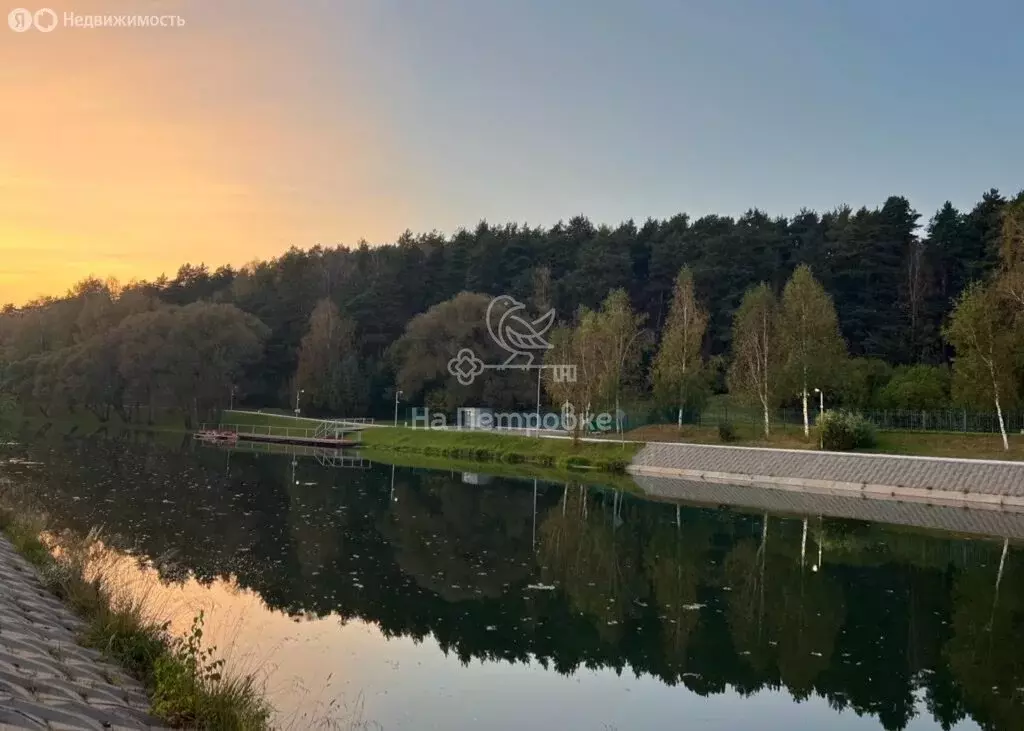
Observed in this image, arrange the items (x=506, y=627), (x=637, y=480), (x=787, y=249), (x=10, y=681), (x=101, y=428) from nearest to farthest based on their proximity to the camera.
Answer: (x=10, y=681)
(x=506, y=627)
(x=637, y=480)
(x=787, y=249)
(x=101, y=428)

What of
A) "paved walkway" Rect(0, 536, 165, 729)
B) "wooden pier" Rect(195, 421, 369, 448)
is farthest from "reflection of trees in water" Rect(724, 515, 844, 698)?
"wooden pier" Rect(195, 421, 369, 448)

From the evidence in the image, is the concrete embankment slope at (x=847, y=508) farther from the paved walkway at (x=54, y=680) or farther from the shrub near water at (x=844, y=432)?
the paved walkway at (x=54, y=680)

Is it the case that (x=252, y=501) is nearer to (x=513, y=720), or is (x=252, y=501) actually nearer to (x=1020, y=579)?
(x=513, y=720)

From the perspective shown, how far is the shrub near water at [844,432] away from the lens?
110 ft

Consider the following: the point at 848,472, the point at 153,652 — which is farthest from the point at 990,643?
the point at 848,472

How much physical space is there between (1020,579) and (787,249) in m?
51.7

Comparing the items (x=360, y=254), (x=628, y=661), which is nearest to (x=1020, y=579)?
(x=628, y=661)

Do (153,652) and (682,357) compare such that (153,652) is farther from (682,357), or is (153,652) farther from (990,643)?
(682,357)

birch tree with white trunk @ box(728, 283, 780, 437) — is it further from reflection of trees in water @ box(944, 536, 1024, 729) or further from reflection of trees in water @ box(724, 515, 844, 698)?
reflection of trees in water @ box(944, 536, 1024, 729)

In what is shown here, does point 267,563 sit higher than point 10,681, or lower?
lower

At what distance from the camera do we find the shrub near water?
3347 cm

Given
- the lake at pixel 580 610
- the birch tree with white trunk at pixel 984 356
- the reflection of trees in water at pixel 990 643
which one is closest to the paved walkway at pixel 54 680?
the lake at pixel 580 610

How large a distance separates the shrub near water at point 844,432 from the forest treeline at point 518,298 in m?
5.54

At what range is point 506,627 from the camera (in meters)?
12.3
